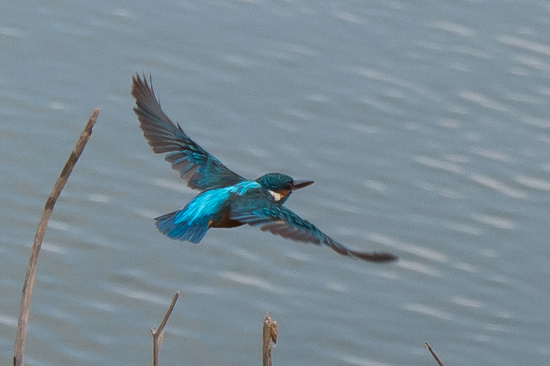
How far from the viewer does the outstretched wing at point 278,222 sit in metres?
3.80

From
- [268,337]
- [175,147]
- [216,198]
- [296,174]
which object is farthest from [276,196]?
[296,174]

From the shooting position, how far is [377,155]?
23.9 ft

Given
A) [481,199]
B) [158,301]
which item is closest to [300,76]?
[481,199]

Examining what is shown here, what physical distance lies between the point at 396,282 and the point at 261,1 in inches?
106

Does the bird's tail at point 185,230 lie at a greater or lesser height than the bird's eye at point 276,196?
lesser

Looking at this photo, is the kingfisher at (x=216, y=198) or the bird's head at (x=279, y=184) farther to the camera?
the bird's head at (x=279, y=184)

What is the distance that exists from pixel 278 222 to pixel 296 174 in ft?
10.1

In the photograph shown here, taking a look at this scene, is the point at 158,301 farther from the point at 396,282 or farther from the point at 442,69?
the point at 442,69

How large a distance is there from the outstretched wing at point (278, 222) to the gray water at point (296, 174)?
195 centimetres

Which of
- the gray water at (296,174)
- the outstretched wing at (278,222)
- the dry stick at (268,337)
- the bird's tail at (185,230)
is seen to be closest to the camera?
the dry stick at (268,337)

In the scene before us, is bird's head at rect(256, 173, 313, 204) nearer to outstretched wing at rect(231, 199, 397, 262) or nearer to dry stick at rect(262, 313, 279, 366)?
outstretched wing at rect(231, 199, 397, 262)

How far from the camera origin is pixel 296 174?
7.02 metres

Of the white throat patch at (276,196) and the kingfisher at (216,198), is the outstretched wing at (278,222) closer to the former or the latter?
the kingfisher at (216,198)

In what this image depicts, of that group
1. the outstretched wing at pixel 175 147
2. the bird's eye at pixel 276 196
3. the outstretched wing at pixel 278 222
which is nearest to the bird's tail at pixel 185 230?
the outstretched wing at pixel 278 222
